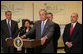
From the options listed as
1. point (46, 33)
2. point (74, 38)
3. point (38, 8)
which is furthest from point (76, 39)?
point (38, 8)

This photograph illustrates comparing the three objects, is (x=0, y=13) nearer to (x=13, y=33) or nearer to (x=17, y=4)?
(x=17, y=4)

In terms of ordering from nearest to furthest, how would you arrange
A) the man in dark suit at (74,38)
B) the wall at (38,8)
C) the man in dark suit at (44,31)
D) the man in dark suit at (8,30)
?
the man in dark suit at (44,31)
the man in dark suit at (74,38)
the man in dark suit at (8,30)
the wall at (38,8)

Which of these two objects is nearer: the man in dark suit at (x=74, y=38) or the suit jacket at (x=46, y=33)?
the suit jacket at (x=46, y=33)

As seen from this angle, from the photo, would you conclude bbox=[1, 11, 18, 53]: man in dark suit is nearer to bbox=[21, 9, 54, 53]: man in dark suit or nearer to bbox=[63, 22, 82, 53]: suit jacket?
bbox=[21, 9, 54, 53]: man in dark suit

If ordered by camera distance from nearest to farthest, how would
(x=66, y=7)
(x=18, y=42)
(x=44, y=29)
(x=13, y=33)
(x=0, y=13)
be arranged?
(x=18, y=42) → (x=44, y=29) → (x=13, y=33) → (x=0, y=13) → (x=66, y=7)

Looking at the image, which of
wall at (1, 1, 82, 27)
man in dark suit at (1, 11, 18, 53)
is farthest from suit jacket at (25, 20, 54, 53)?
wall at (1, 1, 82, 27)

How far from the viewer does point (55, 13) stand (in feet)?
25.3

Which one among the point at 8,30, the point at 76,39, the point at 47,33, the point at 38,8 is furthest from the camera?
the point at 38,8

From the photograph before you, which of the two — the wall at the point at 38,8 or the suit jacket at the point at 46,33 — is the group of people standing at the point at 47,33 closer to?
the suit jacket at the point at 46,33

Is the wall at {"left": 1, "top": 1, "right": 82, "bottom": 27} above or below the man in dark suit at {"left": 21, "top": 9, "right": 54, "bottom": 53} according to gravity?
above

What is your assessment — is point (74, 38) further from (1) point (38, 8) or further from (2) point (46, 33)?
(1) point (38, 8)

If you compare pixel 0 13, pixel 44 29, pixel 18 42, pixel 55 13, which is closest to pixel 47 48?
pixel 44 29

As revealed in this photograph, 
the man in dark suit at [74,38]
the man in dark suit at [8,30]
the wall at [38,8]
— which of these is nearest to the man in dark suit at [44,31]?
the man in dark suit at [74,38]

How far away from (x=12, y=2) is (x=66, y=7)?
260 centimetres
